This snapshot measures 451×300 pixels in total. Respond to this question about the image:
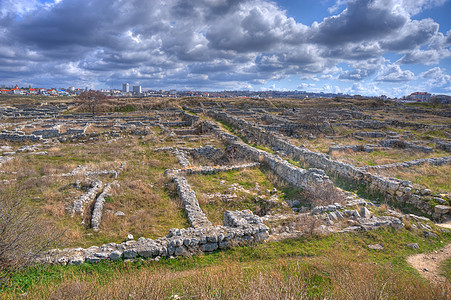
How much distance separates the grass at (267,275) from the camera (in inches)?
147

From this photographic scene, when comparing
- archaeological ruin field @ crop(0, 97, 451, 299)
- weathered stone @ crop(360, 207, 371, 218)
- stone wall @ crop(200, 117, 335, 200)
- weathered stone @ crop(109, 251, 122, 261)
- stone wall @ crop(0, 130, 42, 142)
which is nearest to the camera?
archaeological ruin field @ crop(0, 97, 451, 299)

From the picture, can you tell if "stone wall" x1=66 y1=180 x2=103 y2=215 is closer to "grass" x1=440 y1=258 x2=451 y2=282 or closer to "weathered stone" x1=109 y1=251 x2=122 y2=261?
"weathered stone" x1=109 y1=251 x2=122 y2=261

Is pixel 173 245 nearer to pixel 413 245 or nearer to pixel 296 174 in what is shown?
pixel 413 245

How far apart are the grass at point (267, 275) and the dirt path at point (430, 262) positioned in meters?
0.18

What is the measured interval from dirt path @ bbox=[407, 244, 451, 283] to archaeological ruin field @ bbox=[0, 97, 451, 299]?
0.11 metres

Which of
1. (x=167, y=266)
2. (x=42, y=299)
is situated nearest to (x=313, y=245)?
(x=167, y=266)

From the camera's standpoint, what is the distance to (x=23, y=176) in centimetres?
1212

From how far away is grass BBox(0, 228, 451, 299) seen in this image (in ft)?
12.3

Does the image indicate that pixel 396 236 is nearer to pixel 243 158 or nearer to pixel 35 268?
pixel 35 268

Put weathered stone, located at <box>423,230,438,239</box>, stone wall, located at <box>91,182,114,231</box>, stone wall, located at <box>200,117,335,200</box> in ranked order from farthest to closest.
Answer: stone wall, located at <box>200,117,335,200</box> < stone wall, located at <box>91,182,114,231</box> < weathered stone, located at <box>423,230,438,239</box>

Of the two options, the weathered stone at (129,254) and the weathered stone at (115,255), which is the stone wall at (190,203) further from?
the weathered stone at (115,255)

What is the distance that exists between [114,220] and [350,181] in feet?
38.8

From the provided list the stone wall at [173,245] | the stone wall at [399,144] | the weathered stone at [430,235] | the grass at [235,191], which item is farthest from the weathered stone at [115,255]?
the stone wall at [399,144]

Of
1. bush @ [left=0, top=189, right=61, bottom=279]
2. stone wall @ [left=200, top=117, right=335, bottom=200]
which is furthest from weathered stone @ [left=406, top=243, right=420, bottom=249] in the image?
bush @ [left=0, top=189, right=61, bottom=279]
